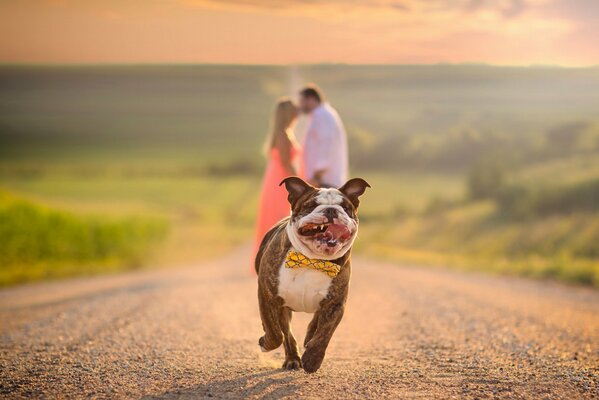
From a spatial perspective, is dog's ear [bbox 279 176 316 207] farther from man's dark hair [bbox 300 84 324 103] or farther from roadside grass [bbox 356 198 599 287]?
roadside grass [bbox 356 198 599 287]

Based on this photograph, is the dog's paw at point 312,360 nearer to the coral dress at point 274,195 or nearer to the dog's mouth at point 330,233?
the dog's mouth at point 330,233

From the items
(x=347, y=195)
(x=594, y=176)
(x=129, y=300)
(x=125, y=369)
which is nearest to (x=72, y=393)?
(x=125, y=369)

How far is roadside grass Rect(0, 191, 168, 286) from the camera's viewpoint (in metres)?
22.4

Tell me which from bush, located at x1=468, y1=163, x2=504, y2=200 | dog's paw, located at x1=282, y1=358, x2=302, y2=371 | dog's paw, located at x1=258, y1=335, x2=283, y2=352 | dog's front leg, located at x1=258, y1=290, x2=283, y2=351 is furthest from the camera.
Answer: bush, located at x1=468, y1=163, x2=504, y2=200

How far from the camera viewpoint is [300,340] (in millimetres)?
8570

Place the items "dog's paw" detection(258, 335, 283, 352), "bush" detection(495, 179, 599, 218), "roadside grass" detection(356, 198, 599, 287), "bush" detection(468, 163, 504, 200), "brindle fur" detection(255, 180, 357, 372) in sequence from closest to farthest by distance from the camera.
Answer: "brindle fur" detection(255, 180, 357, 372) → "dog's paw" detection(258, 335, 283, 352) → "roadside grass" detection(356, 198, 599, 287) → "bush" detection(495, 179, 599, 218) → "bush" detection(468, 163, 504, 200)

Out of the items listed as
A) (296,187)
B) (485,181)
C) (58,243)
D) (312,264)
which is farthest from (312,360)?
(485,181)

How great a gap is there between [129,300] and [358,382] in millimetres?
7463

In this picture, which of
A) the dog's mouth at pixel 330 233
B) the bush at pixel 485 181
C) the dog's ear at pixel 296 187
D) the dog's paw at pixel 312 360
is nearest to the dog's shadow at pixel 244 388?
the dog's paw at pixel 312 360

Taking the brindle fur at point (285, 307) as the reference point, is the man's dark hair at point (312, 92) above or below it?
above

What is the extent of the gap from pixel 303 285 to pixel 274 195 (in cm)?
465

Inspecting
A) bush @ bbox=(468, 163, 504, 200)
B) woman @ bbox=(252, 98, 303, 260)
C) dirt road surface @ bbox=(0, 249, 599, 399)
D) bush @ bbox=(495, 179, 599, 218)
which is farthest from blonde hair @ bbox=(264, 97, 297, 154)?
bush @ bbox=(468, 163, 504, 200)

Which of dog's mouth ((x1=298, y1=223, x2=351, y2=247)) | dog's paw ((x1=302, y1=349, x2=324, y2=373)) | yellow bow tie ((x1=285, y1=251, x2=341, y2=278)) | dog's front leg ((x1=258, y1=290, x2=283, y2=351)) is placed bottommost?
dog's paw ((x1=302, y1=349, x2=324, y2=373))

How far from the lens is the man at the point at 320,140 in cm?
1013
